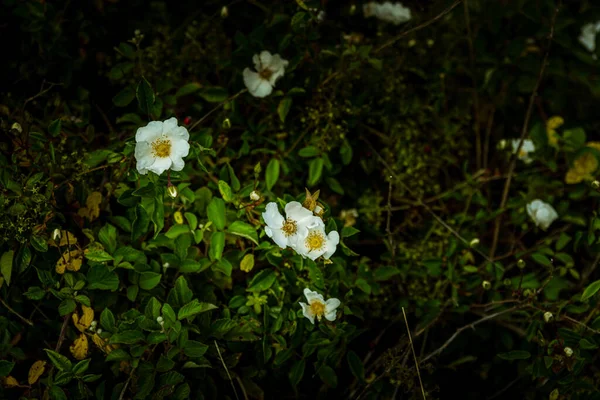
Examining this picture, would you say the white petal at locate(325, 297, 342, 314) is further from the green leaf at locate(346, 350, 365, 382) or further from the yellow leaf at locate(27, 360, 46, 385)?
the yellow leaf at locate(27, 360, 46, 385)

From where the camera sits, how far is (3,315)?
1.72 m

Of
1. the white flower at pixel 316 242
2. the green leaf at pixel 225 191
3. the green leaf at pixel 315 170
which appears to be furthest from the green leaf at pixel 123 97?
the white flower at pixel 316 242

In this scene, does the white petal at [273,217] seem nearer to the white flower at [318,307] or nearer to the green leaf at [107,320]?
the white flower at [318,307]

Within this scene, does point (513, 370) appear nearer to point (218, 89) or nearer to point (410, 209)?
point (410, 209)

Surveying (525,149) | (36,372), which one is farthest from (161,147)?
(525,149)

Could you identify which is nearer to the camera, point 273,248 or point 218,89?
point 273,248

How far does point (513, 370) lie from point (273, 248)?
1143mm

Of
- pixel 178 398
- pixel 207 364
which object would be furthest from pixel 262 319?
pixel 178 398

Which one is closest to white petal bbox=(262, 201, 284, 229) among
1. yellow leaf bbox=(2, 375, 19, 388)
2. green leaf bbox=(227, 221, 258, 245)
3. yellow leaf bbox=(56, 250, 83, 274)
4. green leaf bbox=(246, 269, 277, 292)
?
green leaf bbox=(227, 221, 258, 245)

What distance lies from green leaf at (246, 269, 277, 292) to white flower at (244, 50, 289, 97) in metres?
0.67

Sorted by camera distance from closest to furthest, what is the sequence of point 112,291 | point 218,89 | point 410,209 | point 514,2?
point 112,291 < point 218,89 < point 410,209 < point 514,2

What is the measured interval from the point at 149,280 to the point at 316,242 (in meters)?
0.53

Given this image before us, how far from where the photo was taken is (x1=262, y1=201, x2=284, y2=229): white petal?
5.00 ft

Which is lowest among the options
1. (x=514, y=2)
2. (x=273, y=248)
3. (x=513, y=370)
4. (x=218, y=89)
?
(x=513, y=370)
